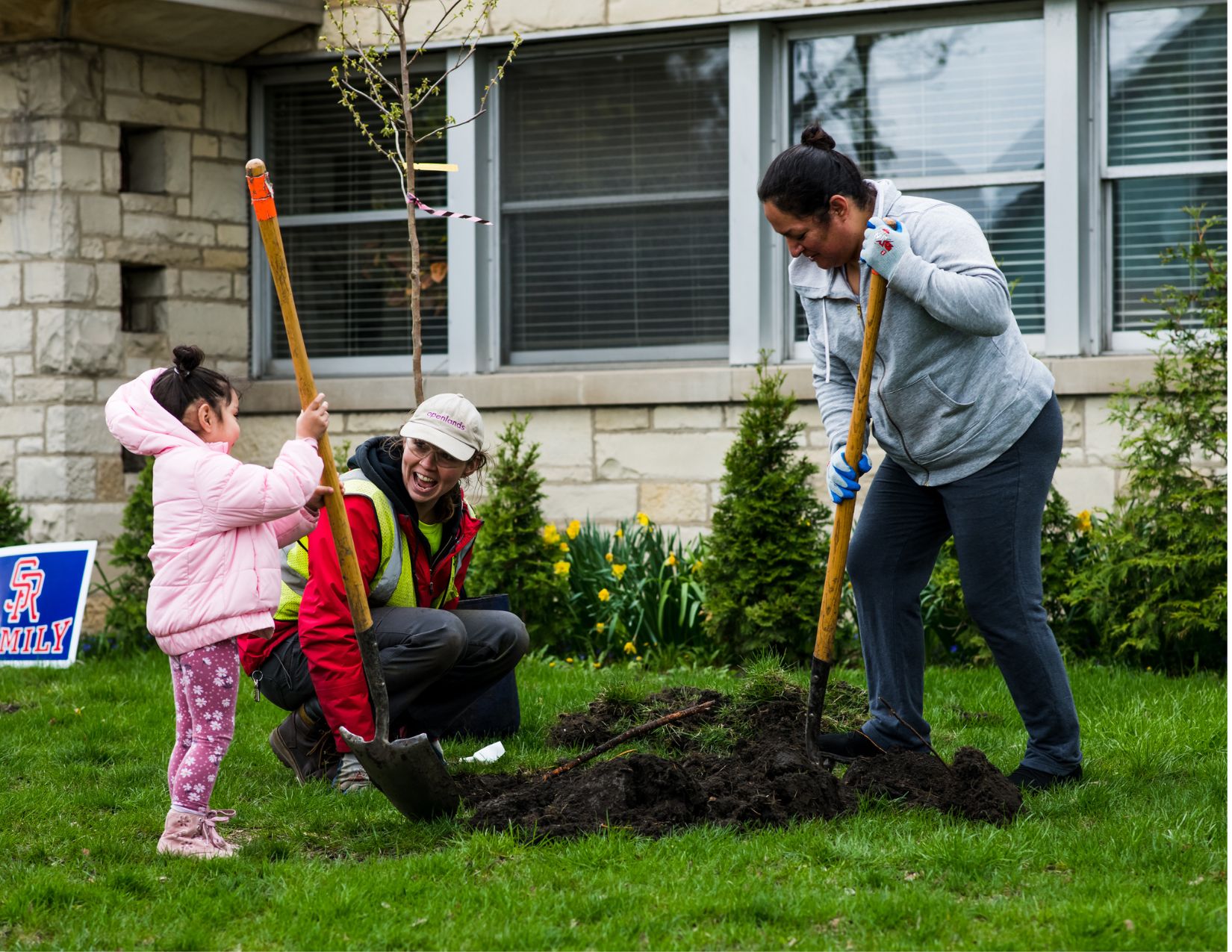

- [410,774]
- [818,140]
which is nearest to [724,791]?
[410,774]

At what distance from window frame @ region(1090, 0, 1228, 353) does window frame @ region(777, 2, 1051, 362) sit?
29cm

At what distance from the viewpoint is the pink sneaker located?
3945 mm

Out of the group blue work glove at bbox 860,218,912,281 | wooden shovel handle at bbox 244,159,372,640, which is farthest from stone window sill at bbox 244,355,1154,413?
wooden shovel handle at bbox 244,159,372,640

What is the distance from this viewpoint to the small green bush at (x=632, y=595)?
7.51m

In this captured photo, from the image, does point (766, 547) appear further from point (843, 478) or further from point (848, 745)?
point (843, 478)

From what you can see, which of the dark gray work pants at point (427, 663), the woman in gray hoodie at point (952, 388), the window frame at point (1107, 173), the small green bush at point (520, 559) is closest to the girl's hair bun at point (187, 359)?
the dark gray work pants at point (427, 663)

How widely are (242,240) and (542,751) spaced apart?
5362 mm

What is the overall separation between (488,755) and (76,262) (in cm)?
492

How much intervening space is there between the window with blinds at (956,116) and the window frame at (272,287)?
8.68 ft

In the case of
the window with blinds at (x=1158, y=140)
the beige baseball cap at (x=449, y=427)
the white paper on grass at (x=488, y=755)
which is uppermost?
the window with blinds at (x=1158, y=140)

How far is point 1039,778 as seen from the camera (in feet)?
14.3

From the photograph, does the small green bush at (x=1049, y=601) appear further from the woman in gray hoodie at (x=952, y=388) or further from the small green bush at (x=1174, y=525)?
the woman in gray hoodie at (x=952, y=388)

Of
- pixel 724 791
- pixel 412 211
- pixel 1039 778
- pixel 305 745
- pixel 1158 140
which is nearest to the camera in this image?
pixel 724 791

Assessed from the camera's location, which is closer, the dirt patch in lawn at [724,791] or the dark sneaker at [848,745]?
the dirt patch in lawn at [724,791]
